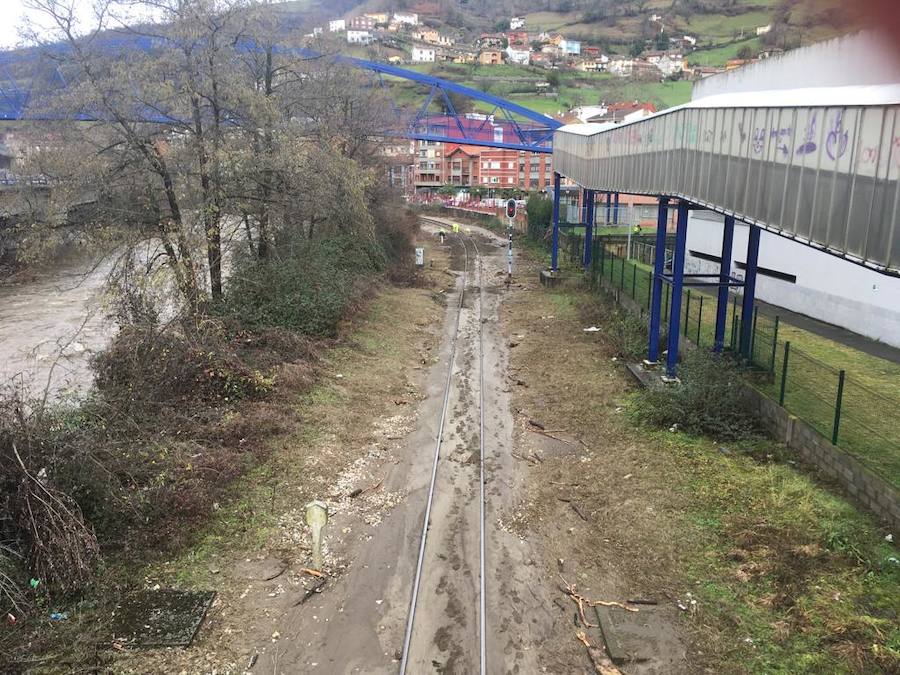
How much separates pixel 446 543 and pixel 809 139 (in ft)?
22.8

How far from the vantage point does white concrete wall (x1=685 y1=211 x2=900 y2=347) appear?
18.6 metres

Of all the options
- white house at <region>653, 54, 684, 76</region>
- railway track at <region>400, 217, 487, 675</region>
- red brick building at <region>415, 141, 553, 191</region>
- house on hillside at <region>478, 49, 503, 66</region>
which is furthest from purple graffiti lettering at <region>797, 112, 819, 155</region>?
house on hillside at <region>478, 49, 503, 66</region>

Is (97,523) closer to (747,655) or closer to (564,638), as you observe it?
(564,638)

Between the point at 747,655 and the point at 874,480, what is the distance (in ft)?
12.7

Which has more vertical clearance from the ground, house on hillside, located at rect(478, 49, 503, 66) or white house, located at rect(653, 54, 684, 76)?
house on hillside, located at rect(478, 49, 503, 66)

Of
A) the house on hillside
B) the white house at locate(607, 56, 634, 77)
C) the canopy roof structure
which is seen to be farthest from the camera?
the house on hillside

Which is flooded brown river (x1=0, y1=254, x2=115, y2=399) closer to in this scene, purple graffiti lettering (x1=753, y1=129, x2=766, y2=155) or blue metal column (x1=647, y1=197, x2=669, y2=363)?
purple graffiti lettering (x1=753, y1=129, x2=766, y2=155)

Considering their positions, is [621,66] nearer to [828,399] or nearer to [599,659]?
[828,399]

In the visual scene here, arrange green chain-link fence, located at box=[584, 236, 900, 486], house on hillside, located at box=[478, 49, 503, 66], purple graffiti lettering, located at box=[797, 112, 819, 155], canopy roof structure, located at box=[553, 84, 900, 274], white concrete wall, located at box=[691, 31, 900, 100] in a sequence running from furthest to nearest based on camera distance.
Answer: house on hillside, located at box=[478, 49, 503, 66]
white concrete wall, located at box=[691, 31, 900, 100]
green chain-link fence, located at box=[584, 236, 900, 486]
purple graffiti lettering, located at box=[797, 112, 819, 155]
canopy roof structure, located at box=[553, 84, 900, 274]

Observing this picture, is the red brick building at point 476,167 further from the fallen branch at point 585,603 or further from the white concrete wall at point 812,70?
the fallen branch at point 585,603

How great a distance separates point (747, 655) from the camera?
267 inches

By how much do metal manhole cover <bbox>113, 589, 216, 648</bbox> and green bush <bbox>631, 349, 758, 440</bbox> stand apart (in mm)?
8619

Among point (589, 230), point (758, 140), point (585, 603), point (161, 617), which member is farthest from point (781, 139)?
point (589, 230)

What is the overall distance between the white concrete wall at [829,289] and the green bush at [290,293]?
46.3 ft
